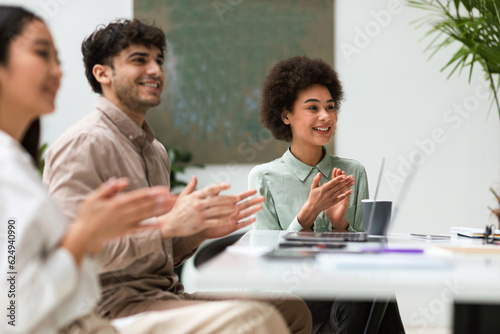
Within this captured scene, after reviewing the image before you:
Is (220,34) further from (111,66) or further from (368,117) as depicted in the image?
(111,66)

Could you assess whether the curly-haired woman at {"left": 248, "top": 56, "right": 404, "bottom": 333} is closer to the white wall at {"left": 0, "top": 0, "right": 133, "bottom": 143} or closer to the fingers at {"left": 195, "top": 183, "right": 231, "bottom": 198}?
the fingers at {"left": 195, "top": 183, "right": 231, "bottom": 198}

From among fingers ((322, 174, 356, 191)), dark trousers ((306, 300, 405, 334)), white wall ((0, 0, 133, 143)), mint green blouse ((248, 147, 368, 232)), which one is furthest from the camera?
white wall ((0, 0, 133, 143))

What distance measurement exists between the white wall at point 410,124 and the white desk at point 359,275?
275 centimetres

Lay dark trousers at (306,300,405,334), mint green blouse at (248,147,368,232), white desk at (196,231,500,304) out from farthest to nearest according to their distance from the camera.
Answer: mint green blouse at (248,147,368,232), dark trousers at (306,300,405,334), white desk at (196,231,500,304)

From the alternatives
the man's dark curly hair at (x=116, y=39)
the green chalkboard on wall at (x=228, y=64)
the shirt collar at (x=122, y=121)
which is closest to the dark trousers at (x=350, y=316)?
the shirt collar at (x=122, y=121)

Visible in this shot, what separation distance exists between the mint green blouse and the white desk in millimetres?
1238

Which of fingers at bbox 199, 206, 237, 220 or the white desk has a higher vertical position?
fingers at bbox 199, 206, 237, 220

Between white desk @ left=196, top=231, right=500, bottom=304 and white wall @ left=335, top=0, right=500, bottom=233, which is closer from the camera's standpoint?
white desk @ left=196, top=231, right=500, bottom=304

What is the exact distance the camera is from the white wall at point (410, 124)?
3.94 metres

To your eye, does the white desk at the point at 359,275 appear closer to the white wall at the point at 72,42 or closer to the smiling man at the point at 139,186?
the smiling man at the point at 139,186

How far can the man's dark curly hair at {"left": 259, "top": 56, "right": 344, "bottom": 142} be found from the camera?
9.32 ft

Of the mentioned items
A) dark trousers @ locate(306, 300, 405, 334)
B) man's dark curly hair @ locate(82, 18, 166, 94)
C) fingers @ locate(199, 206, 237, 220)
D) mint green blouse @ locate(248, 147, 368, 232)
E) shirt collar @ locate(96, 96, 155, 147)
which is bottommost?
dark trousers @ locate(306, 300, 405, 334)

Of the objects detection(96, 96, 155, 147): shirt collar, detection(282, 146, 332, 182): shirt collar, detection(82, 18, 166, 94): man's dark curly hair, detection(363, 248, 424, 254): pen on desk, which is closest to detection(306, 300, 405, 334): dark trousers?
detection(282, 146, 332, 182): shirt collar

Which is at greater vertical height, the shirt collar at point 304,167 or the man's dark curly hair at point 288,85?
the man's dark curly hair at point 288,85
